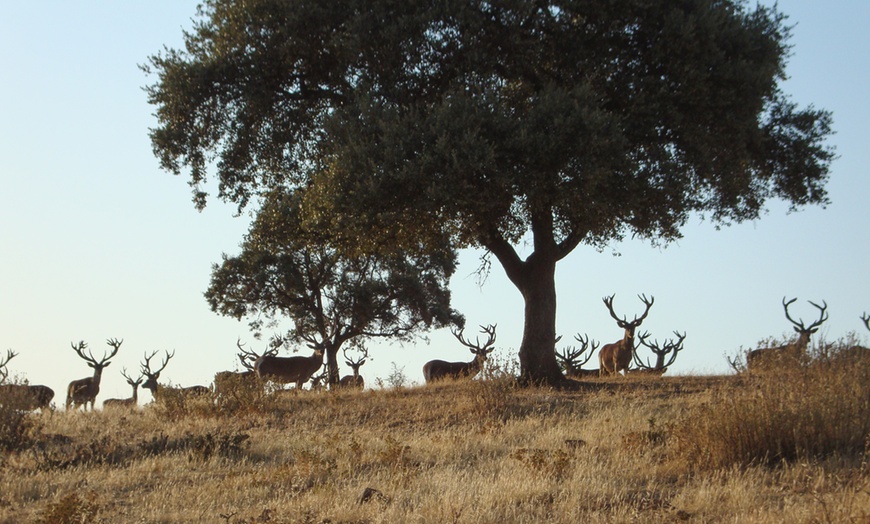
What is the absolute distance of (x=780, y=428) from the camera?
1070 cm

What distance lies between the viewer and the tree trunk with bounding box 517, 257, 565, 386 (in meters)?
18.7

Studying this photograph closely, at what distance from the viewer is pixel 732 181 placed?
717 inches

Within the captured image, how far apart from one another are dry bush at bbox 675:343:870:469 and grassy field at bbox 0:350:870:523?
0.06ft

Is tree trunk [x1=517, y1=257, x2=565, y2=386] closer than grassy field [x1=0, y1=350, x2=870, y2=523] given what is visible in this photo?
No

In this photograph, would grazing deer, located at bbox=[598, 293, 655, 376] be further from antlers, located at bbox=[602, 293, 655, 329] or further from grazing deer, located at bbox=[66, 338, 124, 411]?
grazing deer, located at bbox=[66, 338, 124, 411]

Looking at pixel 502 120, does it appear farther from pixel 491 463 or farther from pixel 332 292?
pixel 332 292

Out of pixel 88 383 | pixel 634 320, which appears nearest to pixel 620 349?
pixel 634 320

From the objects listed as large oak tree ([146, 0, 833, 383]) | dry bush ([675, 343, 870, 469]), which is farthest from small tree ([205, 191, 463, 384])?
dry bush ([675, 343, 870, 469])

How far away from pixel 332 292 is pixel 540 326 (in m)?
15.1

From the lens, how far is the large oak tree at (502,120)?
16.1 metres

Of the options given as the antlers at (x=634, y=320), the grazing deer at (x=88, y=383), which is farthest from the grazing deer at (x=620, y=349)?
the grazing deer at (x=88, y=383)

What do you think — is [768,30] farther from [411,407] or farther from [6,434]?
[6,434]

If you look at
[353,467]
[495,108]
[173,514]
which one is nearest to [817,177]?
[495,108]

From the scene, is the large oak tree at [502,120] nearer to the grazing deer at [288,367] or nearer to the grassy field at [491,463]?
the grassy field at [491,463]
